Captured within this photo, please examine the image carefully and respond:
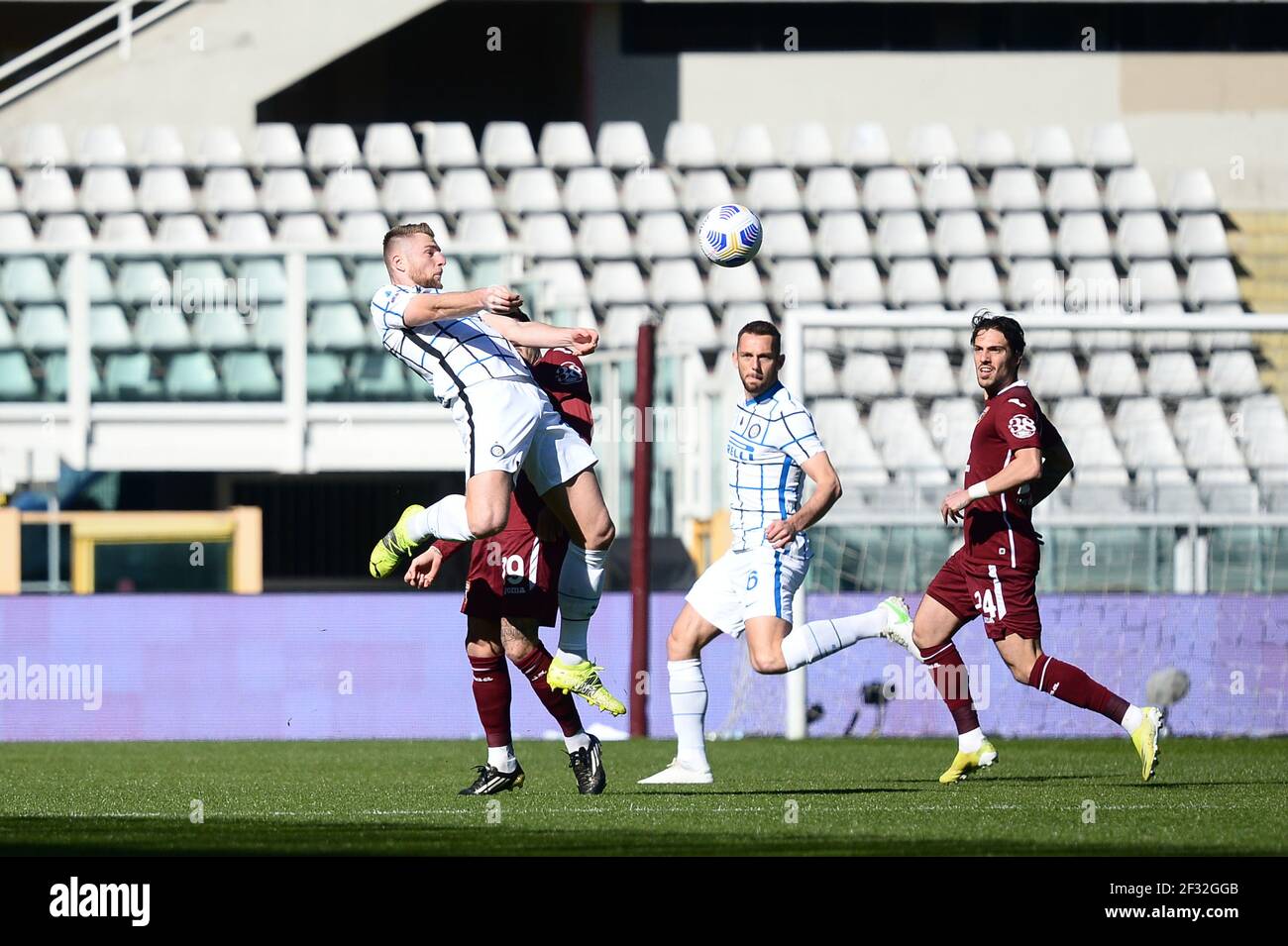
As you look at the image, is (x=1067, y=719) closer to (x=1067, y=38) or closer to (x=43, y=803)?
(x=43, y=803)

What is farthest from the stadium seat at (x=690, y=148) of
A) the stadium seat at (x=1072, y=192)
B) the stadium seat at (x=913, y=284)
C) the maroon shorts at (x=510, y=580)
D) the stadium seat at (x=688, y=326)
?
the maroon shorts at (x=510, y=580)

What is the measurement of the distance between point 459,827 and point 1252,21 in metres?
17.2

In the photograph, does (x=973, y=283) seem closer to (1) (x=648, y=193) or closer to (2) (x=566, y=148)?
(1) (x=648, y=193)

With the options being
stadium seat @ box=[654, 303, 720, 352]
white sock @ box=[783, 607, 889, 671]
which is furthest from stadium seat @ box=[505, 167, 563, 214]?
white sock @ box=[783, 607, 889, 671]

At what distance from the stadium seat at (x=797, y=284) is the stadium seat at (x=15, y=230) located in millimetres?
6387

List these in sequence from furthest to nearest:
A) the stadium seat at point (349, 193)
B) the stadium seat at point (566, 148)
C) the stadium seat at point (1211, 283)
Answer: the stadium seat at point (566, 148)
the stadium seat at point (349, 193)
the stadium seat at point (1211, 283)

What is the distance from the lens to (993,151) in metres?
19.0

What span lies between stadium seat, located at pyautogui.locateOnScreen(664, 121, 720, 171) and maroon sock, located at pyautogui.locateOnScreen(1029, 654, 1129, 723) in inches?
460

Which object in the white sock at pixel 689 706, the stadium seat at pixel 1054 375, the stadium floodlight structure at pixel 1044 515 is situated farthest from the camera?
the stadium seat at pixel 1054 375

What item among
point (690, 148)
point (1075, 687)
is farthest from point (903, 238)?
point (1075, 687)

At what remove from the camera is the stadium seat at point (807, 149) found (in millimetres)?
18828

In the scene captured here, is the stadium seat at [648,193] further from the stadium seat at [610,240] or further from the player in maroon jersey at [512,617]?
the player in maroon jersey at [512,617]

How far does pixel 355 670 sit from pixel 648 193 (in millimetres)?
7812

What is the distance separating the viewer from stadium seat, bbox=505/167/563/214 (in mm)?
18000
